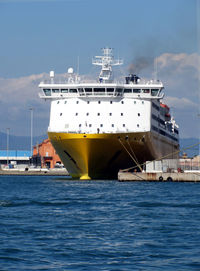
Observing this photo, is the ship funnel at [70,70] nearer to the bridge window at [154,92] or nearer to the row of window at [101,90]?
the row of window at [101,90]

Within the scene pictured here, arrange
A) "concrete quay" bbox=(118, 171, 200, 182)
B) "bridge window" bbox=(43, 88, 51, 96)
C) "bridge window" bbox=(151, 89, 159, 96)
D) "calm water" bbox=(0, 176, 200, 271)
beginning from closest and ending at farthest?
"calm water" bbox=(0, 176, 200, 271)
"concrete quay" bbox=(118, 171, 200, 182)
"bridge window" bbox=(151, 89, 159, 96)
"bridge window" bbox=(43, 88, 51, 96)

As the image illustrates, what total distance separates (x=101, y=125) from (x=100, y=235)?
122ft

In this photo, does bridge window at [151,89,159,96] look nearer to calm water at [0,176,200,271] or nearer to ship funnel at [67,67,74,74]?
ship funnel at [67,67,74,74]

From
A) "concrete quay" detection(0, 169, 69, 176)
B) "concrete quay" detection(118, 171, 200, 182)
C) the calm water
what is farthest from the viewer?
"concrete quay" detection(0, 169, 69, 176)

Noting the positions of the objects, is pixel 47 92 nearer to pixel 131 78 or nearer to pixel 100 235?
pixel 131 78

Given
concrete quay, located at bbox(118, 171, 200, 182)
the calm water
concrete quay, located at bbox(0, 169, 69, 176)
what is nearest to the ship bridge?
concrete quay, located at bbox(118, 171, 200, 182)

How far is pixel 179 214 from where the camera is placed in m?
27.8

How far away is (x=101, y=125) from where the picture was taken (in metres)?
58.1

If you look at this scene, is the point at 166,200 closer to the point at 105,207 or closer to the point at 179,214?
the point at 105,207

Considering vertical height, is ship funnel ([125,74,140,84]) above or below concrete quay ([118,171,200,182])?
above

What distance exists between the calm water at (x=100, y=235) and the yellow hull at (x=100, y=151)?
69.6 feet

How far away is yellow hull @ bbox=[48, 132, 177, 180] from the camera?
183 ft

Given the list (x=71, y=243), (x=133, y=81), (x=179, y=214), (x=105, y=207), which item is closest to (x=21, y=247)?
(x=71, y=243)

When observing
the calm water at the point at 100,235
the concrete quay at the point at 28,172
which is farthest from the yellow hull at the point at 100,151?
the concrete quay at the point at 28,172
